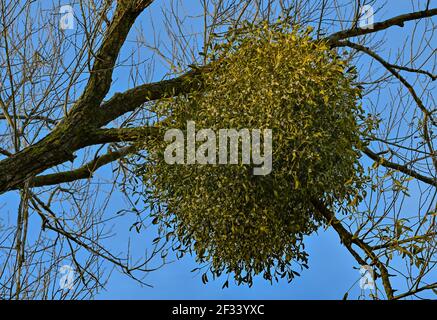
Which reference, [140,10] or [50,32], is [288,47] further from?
[50,32]

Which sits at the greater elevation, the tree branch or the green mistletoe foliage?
the tree branch

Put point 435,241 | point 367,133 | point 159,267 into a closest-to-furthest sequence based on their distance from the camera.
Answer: point 435,241, point 367,133, point 159,267

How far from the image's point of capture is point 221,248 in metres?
3.03

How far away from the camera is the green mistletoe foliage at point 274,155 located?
111 inches

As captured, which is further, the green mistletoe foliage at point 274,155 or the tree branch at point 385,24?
the tree branch at point 385,24

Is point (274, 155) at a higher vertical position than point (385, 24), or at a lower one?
lower

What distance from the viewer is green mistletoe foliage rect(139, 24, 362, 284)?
9.25ft

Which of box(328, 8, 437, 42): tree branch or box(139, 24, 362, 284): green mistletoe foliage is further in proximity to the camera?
box(328, 8, 437, 42): tree branch

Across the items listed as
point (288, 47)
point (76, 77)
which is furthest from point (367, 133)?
point (76, 77)

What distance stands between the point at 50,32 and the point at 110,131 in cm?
80

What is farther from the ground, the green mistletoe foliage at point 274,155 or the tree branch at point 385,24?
the tree branch at point 385,24

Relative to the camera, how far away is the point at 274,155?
Answer: 2.79 metres

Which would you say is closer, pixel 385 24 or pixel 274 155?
pixel 274 155
